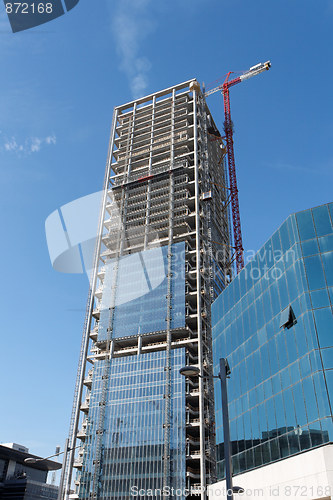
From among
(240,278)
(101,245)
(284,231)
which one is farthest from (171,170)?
(284,231)

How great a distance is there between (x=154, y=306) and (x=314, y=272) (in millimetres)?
60708

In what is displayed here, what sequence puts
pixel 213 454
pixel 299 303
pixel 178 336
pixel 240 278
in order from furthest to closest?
pixel 178 336 < pixel 213 454 < pixel 240 278 < pixel 299 303

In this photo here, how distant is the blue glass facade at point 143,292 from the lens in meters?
93.9

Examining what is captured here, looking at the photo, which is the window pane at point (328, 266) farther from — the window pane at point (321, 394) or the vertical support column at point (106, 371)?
the vertical support column at point (106, 371)

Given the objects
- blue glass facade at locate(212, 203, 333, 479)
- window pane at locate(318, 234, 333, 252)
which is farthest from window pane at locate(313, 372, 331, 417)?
window pane at locate(318, 234, 333, 252)

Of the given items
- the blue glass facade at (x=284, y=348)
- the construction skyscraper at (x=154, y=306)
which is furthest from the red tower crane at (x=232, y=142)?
the blue glass facade at (x=284, y=348)

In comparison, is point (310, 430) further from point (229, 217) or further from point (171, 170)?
point (229, 217)

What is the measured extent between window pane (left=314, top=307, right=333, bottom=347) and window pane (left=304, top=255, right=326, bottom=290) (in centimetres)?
228

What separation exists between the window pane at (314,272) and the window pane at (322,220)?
8.49 feet

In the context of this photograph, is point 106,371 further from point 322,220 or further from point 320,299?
point 322,220

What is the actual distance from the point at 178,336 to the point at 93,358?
1978 cm

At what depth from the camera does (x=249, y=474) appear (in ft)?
131

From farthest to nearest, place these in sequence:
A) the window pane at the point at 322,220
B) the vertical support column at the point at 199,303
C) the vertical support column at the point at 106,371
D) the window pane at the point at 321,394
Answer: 1. the vertical support column at the point at 106,371
2. the vertical support column at the point at 199,303
3. the window pane at the point at 322,220
4. the window pane at the point at 321,394

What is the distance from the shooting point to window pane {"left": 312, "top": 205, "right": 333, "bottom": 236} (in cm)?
3916
